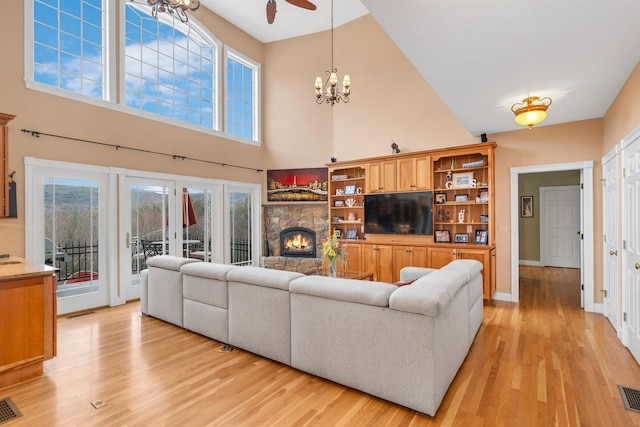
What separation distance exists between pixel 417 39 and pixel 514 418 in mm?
2751

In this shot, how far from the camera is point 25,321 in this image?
2682mm

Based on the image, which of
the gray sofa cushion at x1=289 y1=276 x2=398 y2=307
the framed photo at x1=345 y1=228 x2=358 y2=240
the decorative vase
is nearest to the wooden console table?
the gray sofa cushion at x1=289 y1=276 x2=398 y2=307

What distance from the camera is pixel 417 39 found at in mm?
2508

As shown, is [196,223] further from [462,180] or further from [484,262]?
[484,262]

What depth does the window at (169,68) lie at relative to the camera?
→ 5543 mm

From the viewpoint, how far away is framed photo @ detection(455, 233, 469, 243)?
547 centimetres

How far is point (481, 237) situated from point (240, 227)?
15.9 feet

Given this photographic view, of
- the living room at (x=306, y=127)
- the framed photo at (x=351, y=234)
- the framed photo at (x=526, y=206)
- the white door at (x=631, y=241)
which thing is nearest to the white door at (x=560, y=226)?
the framed photo at (x=526, y=206)

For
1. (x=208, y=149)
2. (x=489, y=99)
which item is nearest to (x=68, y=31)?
(x=208, y=149)

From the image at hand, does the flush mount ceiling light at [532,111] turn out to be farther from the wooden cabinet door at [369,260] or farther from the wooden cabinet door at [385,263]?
the wooden cabinet door at [369,260]

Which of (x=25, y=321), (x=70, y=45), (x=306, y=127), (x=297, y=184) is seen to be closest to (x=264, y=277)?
(x=25, y=321)

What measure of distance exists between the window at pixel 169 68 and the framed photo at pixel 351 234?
3.54 meters

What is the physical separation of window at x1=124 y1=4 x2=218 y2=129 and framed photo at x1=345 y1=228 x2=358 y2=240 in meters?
3.54

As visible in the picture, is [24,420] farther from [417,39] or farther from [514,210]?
[514,210]
